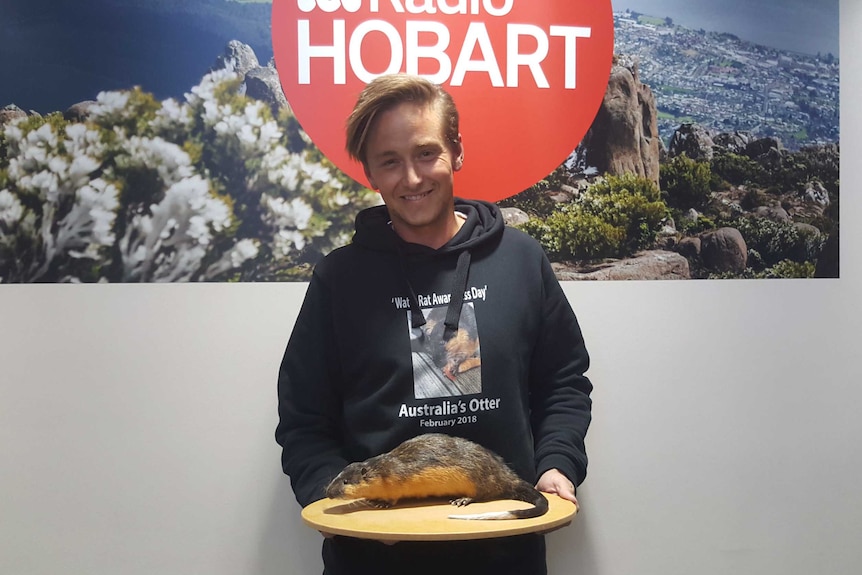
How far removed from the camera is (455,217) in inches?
54.7

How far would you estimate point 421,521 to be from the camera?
1019mm

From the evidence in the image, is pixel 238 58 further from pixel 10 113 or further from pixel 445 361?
pixel 445 361

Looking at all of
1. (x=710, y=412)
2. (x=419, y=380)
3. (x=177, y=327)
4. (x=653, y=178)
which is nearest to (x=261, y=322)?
(x=177, y=327)

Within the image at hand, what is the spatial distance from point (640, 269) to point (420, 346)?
76cm

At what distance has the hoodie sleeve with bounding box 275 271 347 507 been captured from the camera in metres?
1.29

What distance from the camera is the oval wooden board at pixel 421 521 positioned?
0.97m

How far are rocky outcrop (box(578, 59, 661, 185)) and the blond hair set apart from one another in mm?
540

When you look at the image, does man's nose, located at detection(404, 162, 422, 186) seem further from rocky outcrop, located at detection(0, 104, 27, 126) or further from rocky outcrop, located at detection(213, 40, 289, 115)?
rocky outcrop, located at detection(0, 104, 27, 126)

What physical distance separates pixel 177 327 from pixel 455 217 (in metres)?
0.78

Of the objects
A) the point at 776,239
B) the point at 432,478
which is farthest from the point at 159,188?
the point at 776,239

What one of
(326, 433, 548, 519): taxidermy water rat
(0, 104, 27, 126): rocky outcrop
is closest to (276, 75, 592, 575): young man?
(326, 433, 548, 519): taxidermy water rat

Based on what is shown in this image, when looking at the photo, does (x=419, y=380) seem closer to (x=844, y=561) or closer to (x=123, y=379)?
(x=123, y=379)

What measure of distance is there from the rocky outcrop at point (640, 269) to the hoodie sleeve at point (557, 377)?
0.33m

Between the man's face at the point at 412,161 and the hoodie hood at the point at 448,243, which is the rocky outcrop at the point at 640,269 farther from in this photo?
the man's face at the point at 412,161
